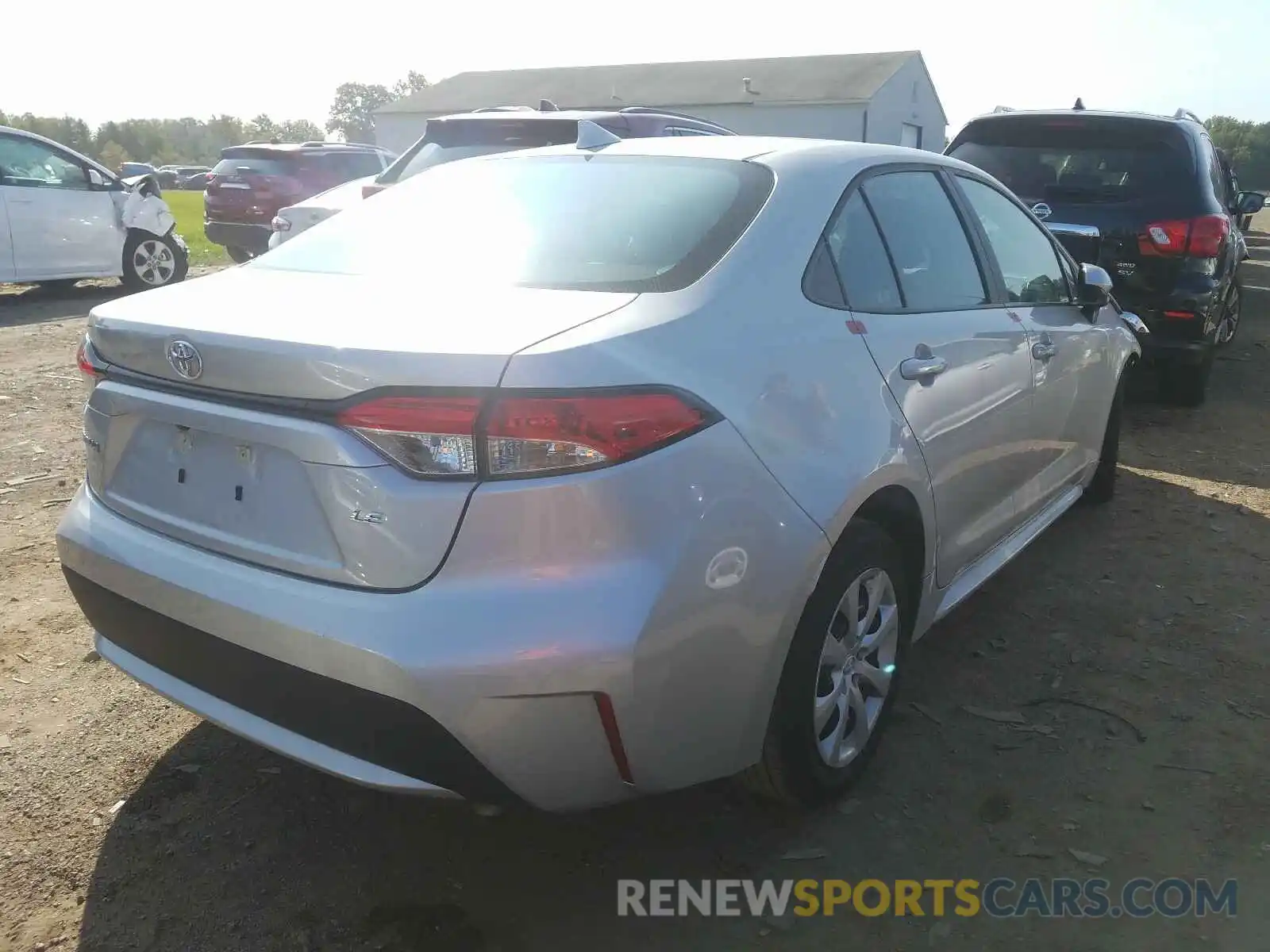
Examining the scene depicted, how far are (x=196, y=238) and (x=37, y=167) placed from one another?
10492 millimetres

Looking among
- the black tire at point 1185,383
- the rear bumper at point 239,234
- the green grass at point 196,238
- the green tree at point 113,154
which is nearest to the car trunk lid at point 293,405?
the black tire at point 1185,383

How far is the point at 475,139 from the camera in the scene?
7.73m

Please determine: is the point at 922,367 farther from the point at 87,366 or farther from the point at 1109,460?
the point at 1109,460

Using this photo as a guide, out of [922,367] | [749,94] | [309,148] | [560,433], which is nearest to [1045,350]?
[922,367]

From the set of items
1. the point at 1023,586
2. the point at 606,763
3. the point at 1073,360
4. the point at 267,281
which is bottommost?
the point at 1023,586

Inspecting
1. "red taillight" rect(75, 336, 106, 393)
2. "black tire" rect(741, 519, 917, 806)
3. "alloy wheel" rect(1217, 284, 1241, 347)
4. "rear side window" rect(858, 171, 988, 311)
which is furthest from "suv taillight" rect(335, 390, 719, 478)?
"alloy wheel" rect(1217, 284, 1241, 347)

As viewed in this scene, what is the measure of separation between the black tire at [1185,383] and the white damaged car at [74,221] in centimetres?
1013

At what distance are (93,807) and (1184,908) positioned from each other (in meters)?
2.64

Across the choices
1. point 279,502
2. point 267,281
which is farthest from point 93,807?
point 267,281

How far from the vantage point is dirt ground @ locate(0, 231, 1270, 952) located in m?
2.32

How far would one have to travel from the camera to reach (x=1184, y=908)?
2.42 metres

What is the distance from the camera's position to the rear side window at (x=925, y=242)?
2.99 metres

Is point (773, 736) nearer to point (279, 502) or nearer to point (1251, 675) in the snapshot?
point (279, 502)

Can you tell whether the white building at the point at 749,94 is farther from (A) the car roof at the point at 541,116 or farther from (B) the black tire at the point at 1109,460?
(B) the black tire at the point at 1109,460
